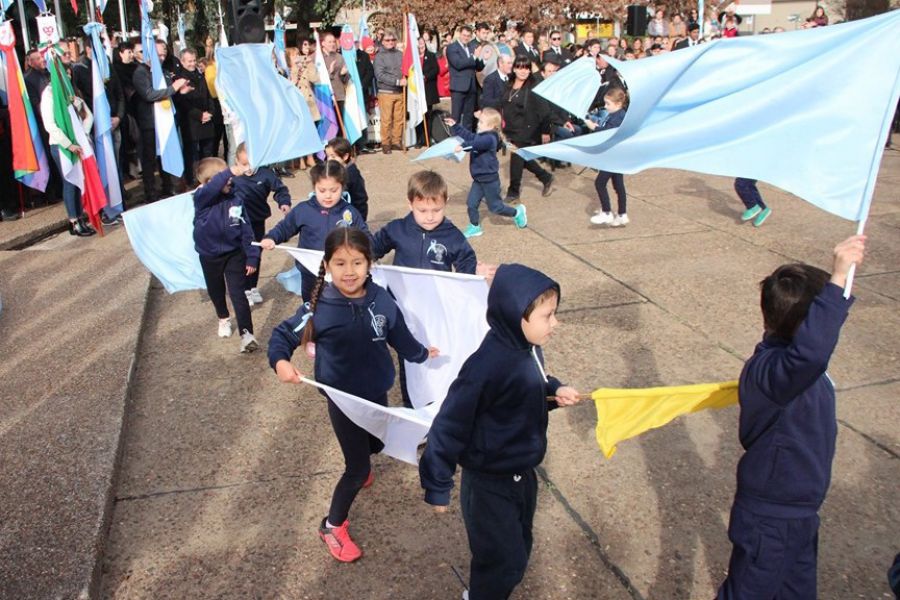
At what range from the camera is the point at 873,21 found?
2.88 meters

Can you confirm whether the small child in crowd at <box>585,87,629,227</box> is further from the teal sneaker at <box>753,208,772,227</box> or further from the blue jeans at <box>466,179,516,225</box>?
the teal sneaker at <box>753,208,772,227</box>

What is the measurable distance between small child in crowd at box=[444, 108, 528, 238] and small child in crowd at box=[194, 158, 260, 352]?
129 inches

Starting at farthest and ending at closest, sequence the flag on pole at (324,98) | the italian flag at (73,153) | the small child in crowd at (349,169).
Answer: the flag on pole at (324,98) → the italian flag at (73,153) → the small child in crowd at (349,169)

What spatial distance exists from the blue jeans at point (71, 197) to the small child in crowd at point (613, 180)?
555cm

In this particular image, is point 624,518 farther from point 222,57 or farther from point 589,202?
point 589,202

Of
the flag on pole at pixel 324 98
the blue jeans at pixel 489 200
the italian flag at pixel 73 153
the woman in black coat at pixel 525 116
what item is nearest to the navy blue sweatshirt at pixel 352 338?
the blue jeans at pixel 489 200

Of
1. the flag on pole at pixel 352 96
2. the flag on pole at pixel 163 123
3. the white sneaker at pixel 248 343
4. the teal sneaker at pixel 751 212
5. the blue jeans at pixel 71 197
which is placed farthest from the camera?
the flag on pole at pixel 352 96

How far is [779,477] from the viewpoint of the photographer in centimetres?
249

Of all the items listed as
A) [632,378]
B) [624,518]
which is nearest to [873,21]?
[624,518]

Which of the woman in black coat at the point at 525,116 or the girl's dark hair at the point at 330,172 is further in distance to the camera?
the woman in black coat at the point at 525,116

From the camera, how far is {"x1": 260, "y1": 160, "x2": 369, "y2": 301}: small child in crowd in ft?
16.6

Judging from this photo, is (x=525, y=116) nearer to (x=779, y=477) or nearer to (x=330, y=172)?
(x=330, y=172)

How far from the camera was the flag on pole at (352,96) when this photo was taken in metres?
13.8

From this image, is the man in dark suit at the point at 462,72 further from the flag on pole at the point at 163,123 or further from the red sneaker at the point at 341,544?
the red sneaker at the point at 341,544
